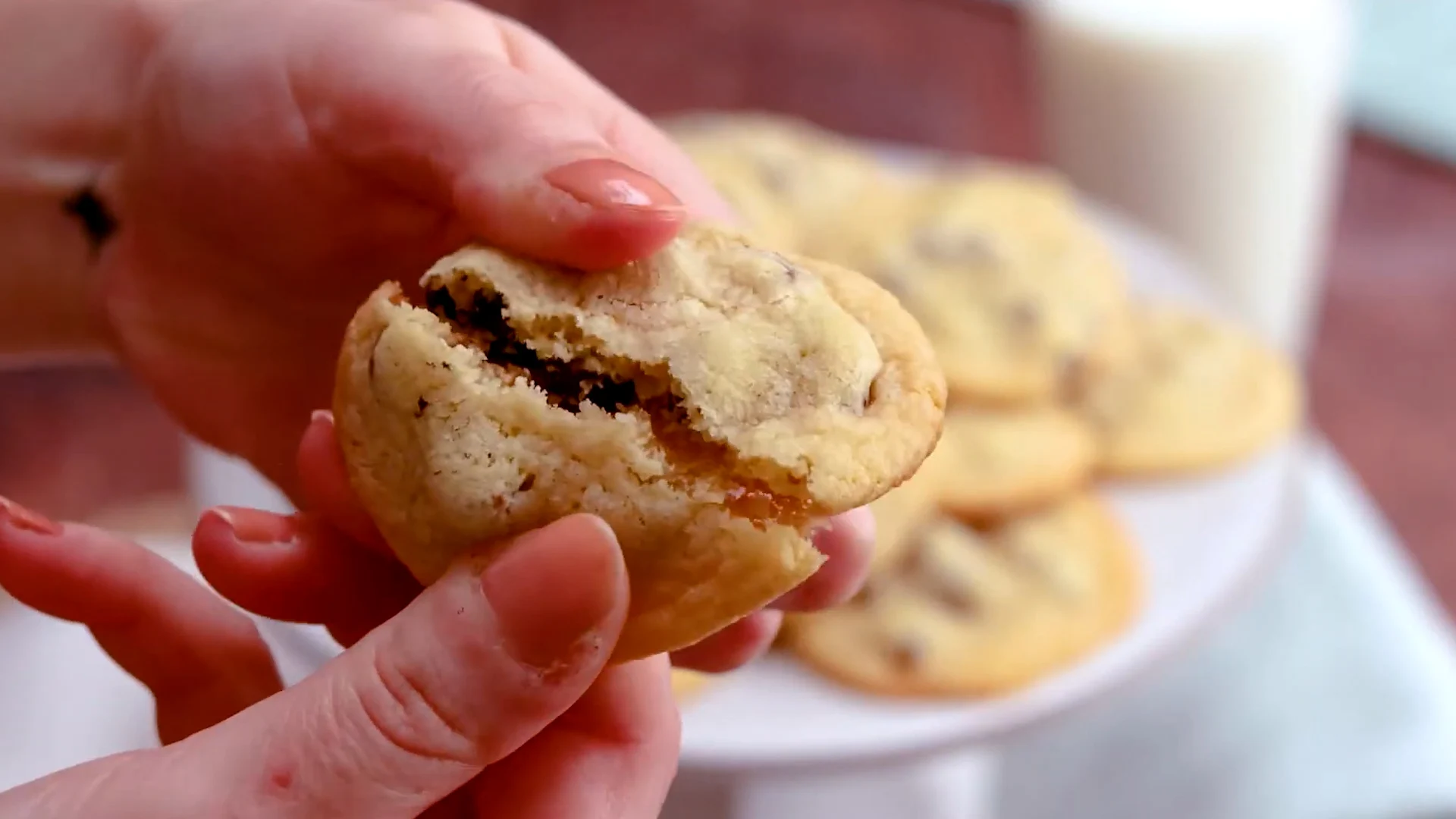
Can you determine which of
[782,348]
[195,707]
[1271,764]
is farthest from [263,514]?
[1271,764]

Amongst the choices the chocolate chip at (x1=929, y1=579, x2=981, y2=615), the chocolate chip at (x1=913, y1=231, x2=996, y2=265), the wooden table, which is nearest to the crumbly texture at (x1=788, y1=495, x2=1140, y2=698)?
the chocolate chip at (x1=929, y1=579, x2=981, y2=615)

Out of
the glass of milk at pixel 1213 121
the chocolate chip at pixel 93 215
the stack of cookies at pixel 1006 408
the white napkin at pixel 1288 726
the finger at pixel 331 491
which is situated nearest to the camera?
the finger at pixel 331 491

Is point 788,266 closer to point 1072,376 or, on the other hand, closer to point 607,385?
point 607,385

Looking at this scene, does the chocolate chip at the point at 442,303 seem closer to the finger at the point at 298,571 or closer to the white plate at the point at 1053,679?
the finger at the point at 298,571

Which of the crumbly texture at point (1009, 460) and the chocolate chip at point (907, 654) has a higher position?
the crumbly texture at point (1009, 460)

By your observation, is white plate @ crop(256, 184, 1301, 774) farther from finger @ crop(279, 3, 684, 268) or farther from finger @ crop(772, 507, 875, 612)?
finger @ crop(279, 3, 684, 268)

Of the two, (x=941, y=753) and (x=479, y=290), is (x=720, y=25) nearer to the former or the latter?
(x=941, y=753)

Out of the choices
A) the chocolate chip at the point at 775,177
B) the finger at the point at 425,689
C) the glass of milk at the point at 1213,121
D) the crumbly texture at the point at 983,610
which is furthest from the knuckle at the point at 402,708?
the glass of milk at the point at 1213,121
